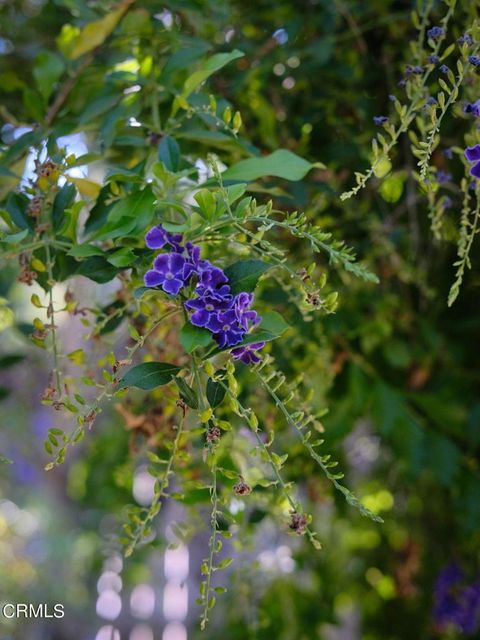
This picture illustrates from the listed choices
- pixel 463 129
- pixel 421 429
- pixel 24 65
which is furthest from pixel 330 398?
pixel 24 65

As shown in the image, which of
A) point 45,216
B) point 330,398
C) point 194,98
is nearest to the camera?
point 45,216

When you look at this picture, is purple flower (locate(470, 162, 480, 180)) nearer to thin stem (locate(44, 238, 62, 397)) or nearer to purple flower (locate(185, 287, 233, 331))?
purple flower (locate(185, 287, 233, 331))

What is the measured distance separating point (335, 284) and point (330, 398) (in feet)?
0.58

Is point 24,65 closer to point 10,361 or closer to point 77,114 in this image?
point 77,114

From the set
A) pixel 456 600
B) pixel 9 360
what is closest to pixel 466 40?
pixel 9 360

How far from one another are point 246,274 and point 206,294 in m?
0.04

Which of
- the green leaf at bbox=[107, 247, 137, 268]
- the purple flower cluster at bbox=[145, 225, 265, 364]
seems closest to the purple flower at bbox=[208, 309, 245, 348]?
the purple flower cluster at bbox=[145, 225, 265, 364]

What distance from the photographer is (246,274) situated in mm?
584

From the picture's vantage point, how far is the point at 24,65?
133cm

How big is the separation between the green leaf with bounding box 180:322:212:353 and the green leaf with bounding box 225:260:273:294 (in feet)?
0.15

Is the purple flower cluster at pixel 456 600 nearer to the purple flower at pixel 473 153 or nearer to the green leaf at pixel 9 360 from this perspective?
the green leaf at pixel 9 360

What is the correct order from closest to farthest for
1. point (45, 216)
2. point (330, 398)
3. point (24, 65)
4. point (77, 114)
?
1. point (45, 216)
2. point (77, 114)
3. point (330, 398)
4. point (24, 65)

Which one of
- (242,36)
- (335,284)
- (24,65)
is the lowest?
(335,284)

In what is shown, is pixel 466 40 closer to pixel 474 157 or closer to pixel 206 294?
pixel 474 157
